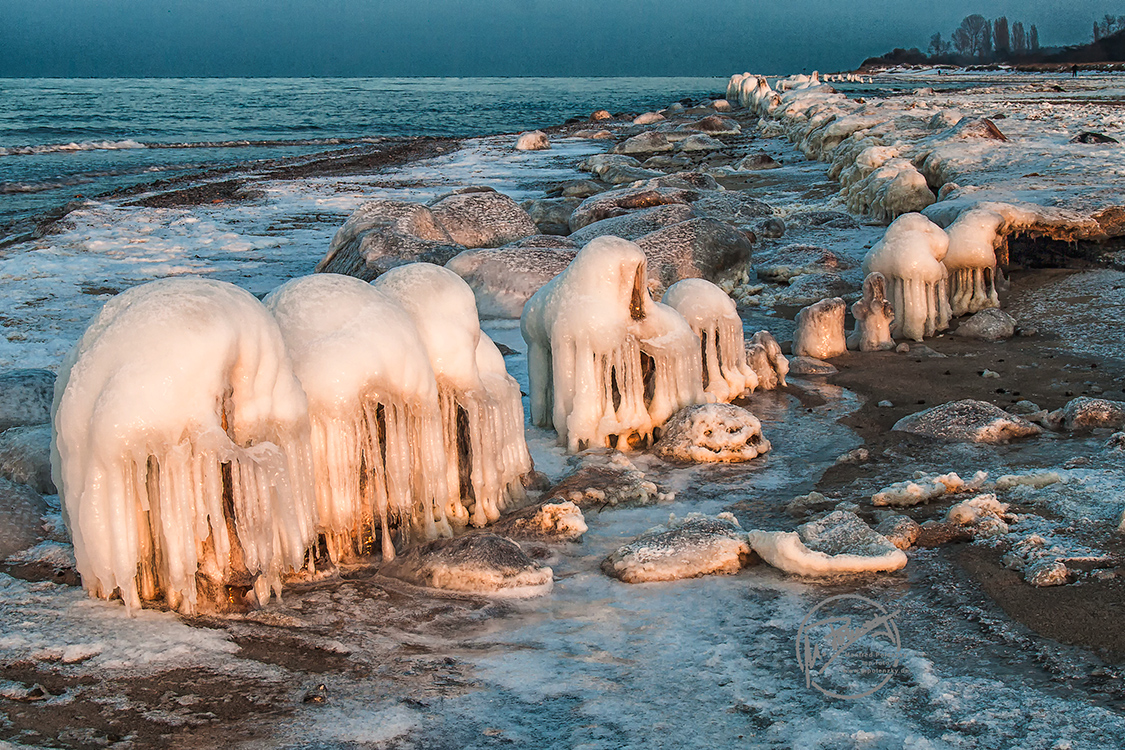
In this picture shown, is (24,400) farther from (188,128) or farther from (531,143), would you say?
(188,128)

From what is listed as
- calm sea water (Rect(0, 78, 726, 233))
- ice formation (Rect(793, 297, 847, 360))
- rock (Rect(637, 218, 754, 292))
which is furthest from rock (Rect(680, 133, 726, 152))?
ice formation (Rect(793, 297, 847, 360))

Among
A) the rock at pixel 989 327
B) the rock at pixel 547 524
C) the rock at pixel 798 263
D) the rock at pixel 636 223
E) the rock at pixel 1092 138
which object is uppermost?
the rock at pixel 1092 138

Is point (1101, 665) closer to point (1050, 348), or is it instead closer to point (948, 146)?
point (1050, 348)

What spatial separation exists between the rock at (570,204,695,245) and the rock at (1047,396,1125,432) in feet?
24.6

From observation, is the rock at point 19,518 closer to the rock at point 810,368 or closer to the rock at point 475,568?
the rock at point 475,568

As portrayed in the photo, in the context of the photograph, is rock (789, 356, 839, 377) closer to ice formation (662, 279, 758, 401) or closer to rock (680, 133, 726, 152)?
ice formation (662, 279, 758, 401)

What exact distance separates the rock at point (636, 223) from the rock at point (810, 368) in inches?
202

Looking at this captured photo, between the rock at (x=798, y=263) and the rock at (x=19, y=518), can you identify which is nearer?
the rock at (x=19, y=518)

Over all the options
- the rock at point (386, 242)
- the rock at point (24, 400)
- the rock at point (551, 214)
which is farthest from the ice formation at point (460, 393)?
the rock at point (551, 214)

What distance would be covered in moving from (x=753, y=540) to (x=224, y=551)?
7.81ft

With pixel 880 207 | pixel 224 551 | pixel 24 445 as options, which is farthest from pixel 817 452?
pixel 880 207

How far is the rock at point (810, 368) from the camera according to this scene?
28.4ft

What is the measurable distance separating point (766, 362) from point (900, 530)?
3406mm

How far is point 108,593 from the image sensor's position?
4234 millimetres
